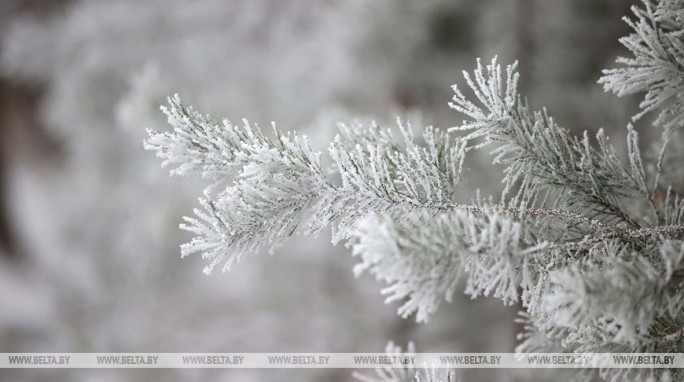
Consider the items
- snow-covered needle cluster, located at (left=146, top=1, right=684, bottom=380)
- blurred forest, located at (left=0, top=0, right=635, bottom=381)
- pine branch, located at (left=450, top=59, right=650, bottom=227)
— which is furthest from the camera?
blurred forest, located at (left=0, top=0, right=635, bottom=381)

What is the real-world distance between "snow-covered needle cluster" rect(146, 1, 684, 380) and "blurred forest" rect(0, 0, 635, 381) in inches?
56.6

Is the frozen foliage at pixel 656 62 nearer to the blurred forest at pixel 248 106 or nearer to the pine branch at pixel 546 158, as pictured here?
the pine branch at pixel 546 158

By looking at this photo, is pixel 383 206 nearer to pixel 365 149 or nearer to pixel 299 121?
pixel 365 149

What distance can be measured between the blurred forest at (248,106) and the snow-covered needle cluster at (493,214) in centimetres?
144

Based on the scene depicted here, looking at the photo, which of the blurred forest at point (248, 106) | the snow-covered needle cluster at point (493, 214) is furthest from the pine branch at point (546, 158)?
the blurred forest at point (248, 106)

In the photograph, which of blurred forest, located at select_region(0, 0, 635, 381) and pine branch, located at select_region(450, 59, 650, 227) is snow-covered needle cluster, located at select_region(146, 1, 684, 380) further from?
blurred forest, located at select_region(0, 0, 635, 381)

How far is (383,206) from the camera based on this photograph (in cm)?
68

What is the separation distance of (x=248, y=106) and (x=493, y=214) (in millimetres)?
2711

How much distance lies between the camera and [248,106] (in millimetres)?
3221

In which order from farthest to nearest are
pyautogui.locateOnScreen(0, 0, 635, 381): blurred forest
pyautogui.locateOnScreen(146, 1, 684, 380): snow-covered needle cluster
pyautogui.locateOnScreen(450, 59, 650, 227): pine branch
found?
pyautogui.locateOnScreen(0, 0, 635, 381): blurred forest < pyautogui.locateOnScreen(450, 59, 650, 227): pine branch < pyautogui.locateOnScreen(146, 1, 684, 380): snow-covered needle cluster

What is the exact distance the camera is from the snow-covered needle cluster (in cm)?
59

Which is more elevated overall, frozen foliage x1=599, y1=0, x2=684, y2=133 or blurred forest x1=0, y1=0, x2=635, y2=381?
blurred forest x1=0, y1=0, x2=635, y2=381

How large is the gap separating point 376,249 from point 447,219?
0.11 meters

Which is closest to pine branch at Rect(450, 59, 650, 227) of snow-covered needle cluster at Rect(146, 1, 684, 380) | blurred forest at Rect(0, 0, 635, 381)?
snow-covered needle cluster at Rect(146, 1, 684, 380)
